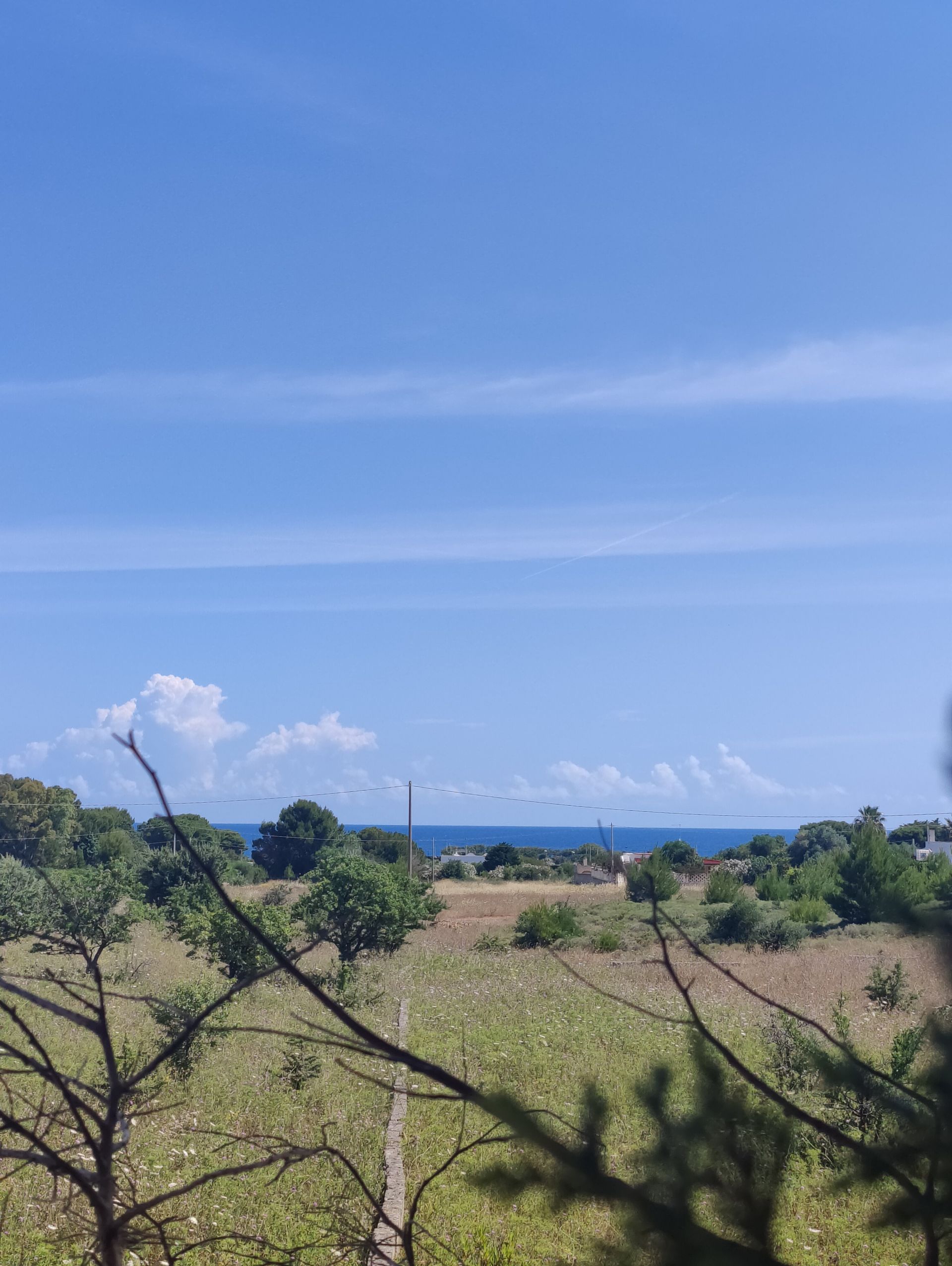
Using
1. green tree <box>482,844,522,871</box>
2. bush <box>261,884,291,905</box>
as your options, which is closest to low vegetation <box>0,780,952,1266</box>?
bush <box>261,884,291,905</box>

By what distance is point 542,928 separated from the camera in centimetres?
2638

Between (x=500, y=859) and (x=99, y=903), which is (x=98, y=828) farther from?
(x=99, y=903)

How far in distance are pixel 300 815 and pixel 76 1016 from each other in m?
70.2

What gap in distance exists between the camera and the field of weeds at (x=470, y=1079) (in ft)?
17.6

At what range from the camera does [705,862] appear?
185 feet

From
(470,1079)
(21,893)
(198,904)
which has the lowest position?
(198,904)

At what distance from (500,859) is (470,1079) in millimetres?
61257

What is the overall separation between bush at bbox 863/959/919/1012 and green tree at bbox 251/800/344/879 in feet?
157

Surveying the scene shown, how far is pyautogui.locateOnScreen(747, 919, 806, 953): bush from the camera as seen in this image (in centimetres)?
2480

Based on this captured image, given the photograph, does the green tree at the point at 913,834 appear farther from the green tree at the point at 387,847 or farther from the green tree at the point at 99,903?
the green tree at the point at 99,903

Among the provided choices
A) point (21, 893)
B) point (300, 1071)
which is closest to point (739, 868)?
point (21, 893)

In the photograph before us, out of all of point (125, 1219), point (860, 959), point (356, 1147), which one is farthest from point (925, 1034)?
point (860, 959)

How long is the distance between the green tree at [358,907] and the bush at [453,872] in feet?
126

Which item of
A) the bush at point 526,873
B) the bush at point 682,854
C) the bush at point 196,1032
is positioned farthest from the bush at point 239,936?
the bush at point 526,873
